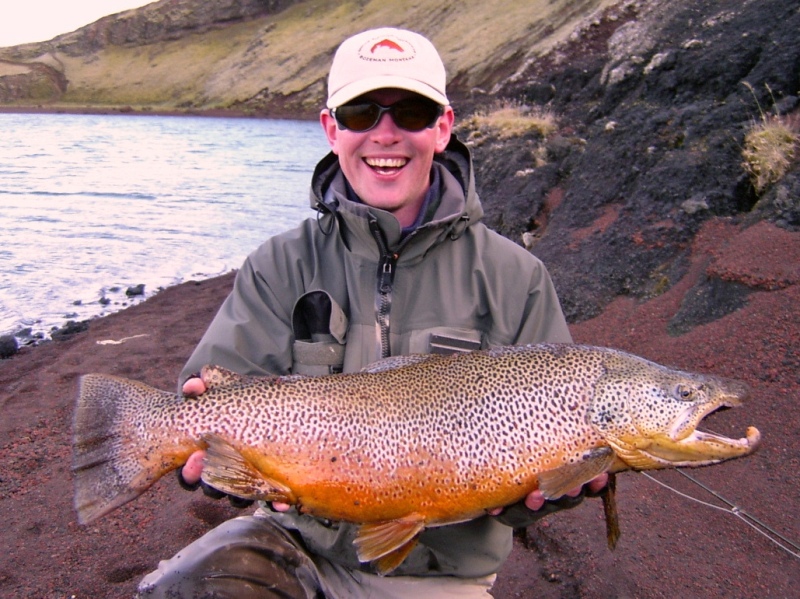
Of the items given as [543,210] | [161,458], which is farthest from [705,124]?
[161,458]

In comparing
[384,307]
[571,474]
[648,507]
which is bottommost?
[648,507]

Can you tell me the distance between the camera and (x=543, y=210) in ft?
35.2

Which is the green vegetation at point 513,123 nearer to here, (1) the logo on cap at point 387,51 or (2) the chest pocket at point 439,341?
(1) the logo on cap at point 387,51

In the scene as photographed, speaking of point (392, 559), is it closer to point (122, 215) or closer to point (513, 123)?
point (513, 123)

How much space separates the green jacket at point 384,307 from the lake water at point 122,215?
8.87 metres

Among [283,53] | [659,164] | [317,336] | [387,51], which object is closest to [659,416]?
[317,336]

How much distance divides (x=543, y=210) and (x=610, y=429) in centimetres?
833

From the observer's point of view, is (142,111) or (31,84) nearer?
(142,111)

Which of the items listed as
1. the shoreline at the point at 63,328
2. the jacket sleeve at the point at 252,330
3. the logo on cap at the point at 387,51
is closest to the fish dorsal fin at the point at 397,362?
the jacket sleeve at the point at 252,330

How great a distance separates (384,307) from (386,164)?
681mm

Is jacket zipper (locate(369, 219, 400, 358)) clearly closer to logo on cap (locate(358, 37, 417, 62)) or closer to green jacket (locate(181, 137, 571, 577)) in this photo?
green jacket (locate(181, 137, 571, 577))

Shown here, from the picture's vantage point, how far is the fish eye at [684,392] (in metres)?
2.87

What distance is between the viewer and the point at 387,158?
3.14 metres

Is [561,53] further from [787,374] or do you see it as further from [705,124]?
[787,374]
